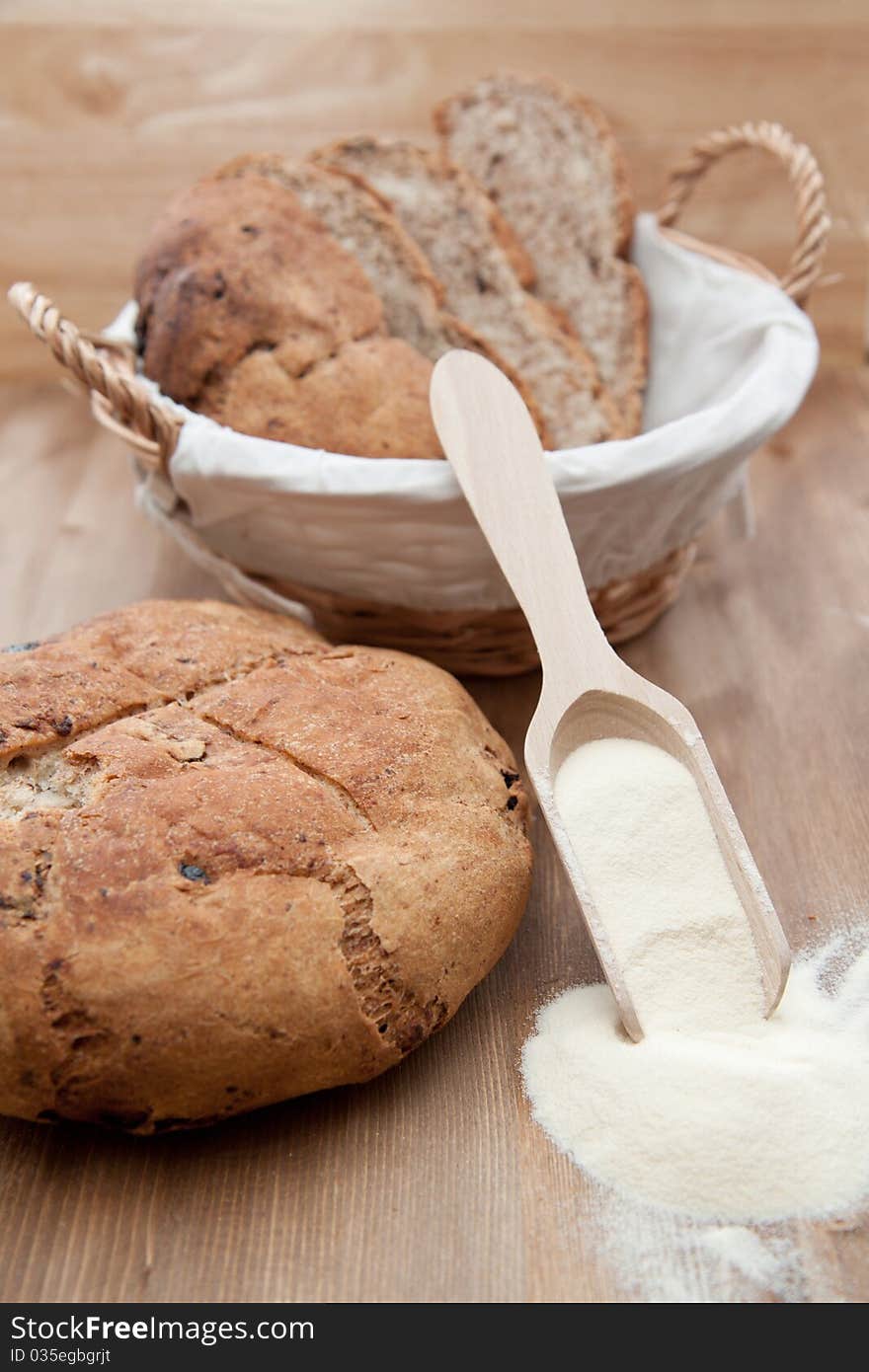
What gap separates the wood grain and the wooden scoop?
1240mm

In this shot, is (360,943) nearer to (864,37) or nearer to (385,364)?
(385,364)

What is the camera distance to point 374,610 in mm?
1733

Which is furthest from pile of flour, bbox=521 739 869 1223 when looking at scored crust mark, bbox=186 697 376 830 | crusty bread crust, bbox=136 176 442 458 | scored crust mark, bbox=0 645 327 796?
crusty bread crust, bbox=136 176 442 458

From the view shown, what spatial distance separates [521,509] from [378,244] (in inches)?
23.6

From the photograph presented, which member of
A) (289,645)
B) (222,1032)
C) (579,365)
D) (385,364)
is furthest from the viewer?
(579,365)

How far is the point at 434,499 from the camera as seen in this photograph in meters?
1.53

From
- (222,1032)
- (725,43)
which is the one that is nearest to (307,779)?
(222,1032)

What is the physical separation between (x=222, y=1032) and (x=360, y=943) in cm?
16

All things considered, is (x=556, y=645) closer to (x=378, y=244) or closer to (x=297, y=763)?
(x=297, y=763)

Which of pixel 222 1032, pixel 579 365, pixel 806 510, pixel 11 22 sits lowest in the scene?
pixel 806 510

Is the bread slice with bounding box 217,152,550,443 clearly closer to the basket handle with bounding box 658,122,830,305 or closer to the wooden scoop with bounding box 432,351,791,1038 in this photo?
the wooden scoop with bounding box 432,351,791,1038

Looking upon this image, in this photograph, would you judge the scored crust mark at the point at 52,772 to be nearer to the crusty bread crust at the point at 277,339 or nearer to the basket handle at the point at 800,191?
the crusty bread crust at the point at 277,339

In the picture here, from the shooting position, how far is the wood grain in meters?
2.51

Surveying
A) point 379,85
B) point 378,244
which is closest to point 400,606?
point 378,244
